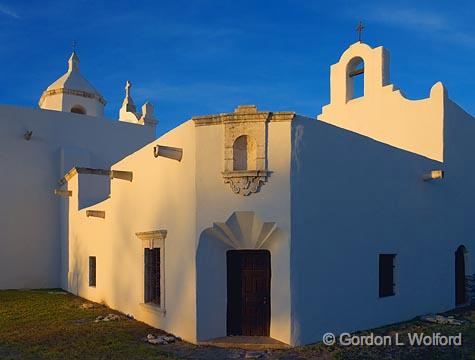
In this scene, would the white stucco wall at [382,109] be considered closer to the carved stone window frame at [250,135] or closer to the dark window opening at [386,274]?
the dark window opening at [386,274]

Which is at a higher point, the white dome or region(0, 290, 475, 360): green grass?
the white dome

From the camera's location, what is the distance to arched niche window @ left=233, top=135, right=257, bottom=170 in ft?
31.8

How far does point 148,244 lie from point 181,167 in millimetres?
2365

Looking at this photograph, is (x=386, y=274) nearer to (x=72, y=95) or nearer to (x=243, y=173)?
(x=243, y=173)

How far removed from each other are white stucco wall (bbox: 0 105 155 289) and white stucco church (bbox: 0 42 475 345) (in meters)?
0.61

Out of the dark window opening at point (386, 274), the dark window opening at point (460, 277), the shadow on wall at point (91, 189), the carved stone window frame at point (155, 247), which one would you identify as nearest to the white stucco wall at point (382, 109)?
the dark window opening at point (460, 277)

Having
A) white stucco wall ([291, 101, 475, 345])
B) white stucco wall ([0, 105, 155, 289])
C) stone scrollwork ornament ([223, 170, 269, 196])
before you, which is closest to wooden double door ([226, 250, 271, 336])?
white stucco wall ([291, 101, 475, 345])

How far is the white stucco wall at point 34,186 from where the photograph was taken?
17.7m

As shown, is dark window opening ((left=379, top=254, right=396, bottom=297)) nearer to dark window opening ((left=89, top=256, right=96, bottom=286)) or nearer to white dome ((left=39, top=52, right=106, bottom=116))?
dark window opening ((left=89, top=256, right=96, bottom=286))

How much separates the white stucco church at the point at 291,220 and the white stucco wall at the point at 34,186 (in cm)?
61

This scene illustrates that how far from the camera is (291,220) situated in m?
9.44

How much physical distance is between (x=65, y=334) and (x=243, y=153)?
5390mm

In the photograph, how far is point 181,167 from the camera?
33.6 ft

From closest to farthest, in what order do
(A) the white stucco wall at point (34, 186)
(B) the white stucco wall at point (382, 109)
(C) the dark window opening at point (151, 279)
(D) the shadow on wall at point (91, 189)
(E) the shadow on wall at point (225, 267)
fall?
(E) the shadow on wall at point (225, 267)
(C) the dark window opening at point (151, 279)
(B) the white stucco wall at point (382, 109)
(D) the shadow on wall at point (91, 189)
(A) the white stucco wall at point (34, 186)
